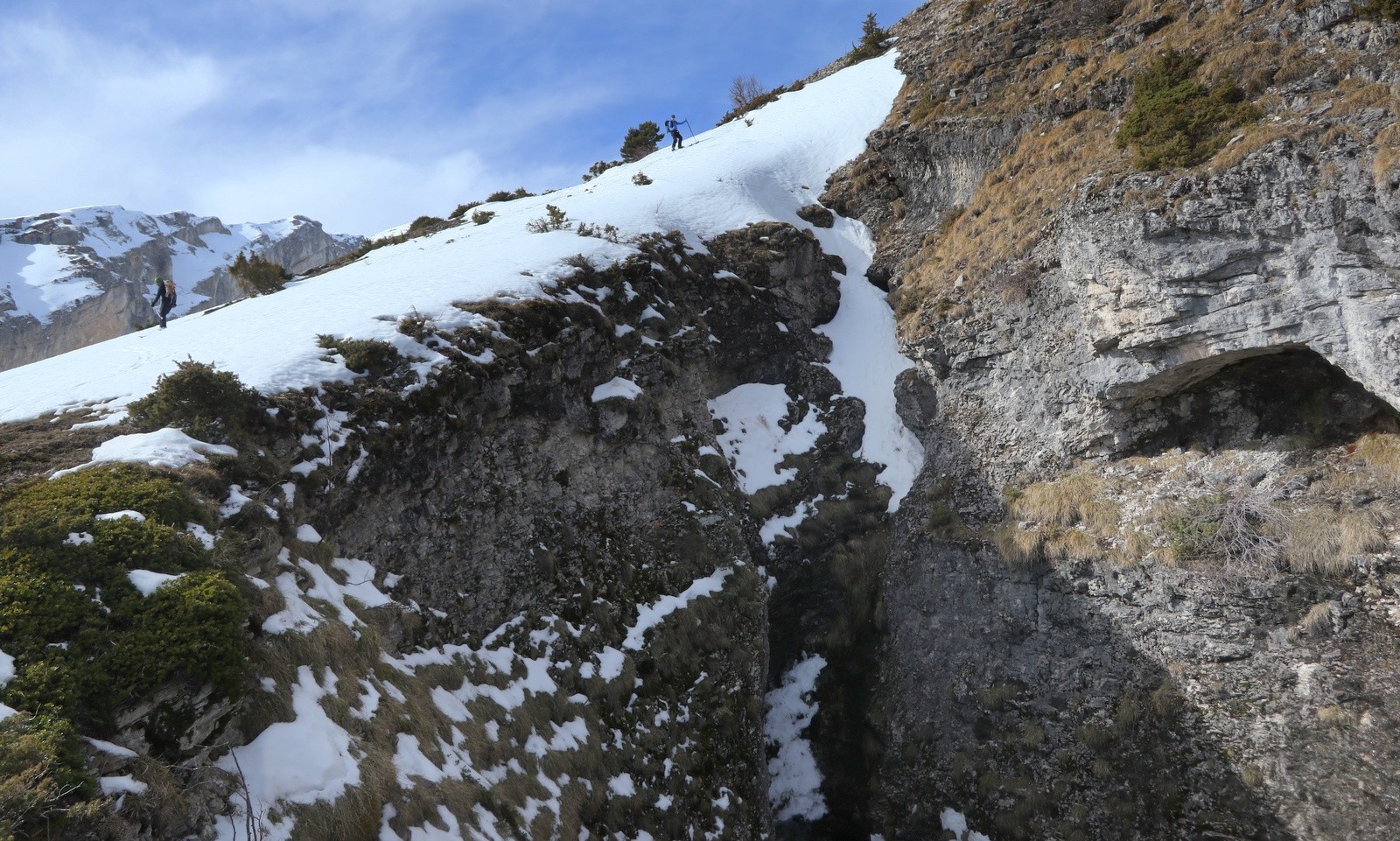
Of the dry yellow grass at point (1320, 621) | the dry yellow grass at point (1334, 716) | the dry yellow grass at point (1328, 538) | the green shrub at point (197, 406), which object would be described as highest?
the green shrub at point (197, 406)

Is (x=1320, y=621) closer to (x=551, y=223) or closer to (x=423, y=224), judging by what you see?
(x=551, y=223)

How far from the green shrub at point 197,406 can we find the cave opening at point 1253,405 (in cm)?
1726

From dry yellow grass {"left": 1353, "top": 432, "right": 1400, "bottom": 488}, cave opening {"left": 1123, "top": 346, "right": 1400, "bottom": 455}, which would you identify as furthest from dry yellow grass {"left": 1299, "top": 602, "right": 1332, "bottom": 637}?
cave opening {"left": 1123, "top": 346, "right": 1400, "bottom": 455}

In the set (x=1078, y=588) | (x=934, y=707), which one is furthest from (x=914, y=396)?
(x=934, y=707)

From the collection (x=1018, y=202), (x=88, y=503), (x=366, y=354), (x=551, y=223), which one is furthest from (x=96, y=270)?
(x=1018, y=202)

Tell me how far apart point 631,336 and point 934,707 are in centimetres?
1171

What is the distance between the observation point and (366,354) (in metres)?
14.2

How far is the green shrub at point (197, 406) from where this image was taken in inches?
451

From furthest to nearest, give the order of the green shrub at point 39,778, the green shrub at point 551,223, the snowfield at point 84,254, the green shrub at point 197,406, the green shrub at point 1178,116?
the snowfield at point 84,254
the green shrub at point 551,223
the green shrub at point 1178,116
the green shrub at point 197,406
the green shrub at point 39,778

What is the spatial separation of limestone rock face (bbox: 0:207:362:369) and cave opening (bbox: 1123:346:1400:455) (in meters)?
55.2

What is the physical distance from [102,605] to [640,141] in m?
37.3

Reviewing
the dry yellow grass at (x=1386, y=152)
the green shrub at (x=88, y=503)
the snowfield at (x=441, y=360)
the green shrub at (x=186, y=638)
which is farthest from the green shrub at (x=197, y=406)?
the dry yellow grass at (x=1386, y=152)

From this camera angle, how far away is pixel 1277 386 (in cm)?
1423

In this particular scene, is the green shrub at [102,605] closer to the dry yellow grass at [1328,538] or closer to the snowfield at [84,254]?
the dry yellow grass at [1328,538]
